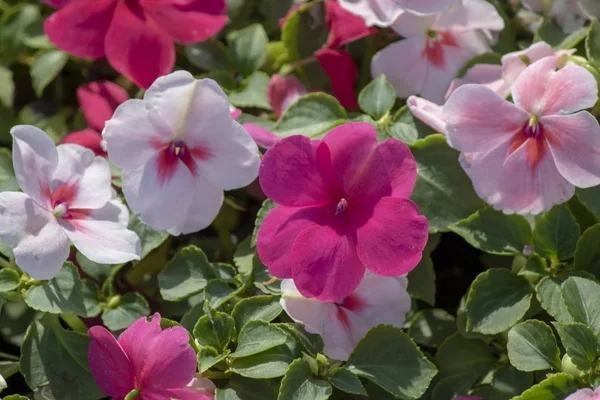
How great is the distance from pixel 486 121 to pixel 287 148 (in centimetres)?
20

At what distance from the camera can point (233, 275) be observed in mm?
870

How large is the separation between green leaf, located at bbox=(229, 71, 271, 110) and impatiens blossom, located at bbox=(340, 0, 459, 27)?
0.51 ft

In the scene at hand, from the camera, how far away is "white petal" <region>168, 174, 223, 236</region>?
81 cm

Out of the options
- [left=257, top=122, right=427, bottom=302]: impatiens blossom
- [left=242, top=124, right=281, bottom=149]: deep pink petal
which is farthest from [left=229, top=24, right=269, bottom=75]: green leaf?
[left=257, top=122, right=427, bottom=302]: impatiens blossom

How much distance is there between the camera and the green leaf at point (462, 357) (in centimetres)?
86

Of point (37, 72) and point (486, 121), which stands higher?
point (486, 121)

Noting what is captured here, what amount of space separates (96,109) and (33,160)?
0.29 m

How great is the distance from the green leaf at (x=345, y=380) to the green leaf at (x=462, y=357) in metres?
0.15

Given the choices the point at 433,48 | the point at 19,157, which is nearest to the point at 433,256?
the point at 433,48

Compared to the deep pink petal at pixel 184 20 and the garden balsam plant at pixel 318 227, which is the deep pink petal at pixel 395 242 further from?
the deep pink petal at pixel 184 20

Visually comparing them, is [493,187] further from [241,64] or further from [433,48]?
[241,64]

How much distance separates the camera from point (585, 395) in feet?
2.21

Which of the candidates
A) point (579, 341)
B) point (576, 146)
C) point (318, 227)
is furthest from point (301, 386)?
point (576, 146)

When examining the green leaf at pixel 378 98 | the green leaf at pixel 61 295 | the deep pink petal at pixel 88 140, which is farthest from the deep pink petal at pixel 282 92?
the green leaf at pixel 61 295
